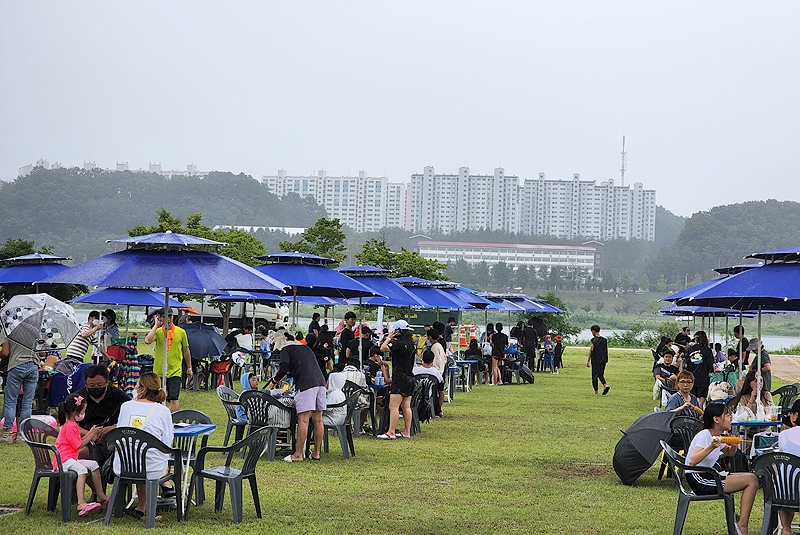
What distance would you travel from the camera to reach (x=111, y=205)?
123000 mm

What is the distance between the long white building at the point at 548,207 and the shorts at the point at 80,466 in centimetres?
18650

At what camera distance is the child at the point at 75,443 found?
630 centimetres

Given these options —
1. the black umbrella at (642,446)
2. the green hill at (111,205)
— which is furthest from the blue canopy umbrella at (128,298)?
the green hill at (111,205)

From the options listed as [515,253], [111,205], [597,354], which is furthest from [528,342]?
[515,253]

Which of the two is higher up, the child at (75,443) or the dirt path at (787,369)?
the child at (75,443)

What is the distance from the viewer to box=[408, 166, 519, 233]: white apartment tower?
191125 millimetres

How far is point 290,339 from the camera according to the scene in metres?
10.3

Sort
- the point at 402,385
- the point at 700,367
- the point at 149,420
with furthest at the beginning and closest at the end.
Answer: the point at 700,367
the point at 402,385
the point at 149,420

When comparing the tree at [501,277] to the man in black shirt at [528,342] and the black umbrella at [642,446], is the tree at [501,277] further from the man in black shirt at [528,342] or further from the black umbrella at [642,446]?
the black umbrella at [642,446]

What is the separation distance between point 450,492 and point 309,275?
5.26 meters

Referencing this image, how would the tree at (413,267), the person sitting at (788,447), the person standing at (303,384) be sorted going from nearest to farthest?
the person sitting at (788,447), the person standing at (303,384), the tree at (413,267)

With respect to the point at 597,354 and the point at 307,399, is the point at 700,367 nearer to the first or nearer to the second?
the point at 597,354

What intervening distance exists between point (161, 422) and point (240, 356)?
806 cm

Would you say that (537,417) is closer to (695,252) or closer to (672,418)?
(672,418)
